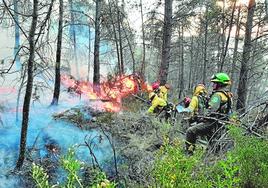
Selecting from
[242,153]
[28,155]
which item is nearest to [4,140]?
[28,155]

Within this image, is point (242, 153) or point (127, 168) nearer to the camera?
point (242, 153)

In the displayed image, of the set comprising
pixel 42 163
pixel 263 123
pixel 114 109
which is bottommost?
pixel 42 163

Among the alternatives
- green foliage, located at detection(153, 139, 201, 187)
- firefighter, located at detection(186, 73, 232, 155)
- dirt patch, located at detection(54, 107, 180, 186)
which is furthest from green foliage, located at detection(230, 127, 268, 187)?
firefighter, located at detection(186, 73, 232, 155)

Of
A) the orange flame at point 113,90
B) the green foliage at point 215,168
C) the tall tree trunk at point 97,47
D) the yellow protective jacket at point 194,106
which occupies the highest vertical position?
the tall tree trunk at point 97,47

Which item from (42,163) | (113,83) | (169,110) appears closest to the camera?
(42,163)

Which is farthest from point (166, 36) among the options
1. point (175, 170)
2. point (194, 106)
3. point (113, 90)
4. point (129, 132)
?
point (175, 170)

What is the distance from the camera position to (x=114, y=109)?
12.6 m

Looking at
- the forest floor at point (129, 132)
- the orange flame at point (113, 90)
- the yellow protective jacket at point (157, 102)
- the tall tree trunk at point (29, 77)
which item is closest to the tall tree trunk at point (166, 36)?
the orange flame at point (113, 90)

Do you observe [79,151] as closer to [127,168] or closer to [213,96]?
[127,168]

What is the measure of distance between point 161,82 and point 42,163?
722 cm

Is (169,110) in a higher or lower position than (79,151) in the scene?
higher

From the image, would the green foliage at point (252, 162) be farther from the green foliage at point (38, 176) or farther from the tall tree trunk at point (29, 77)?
the tall tree trunk at point (29, 77)

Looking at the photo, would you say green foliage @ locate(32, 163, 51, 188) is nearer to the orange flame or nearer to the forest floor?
the forest floor

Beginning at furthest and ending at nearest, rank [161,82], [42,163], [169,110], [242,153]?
[161,82] → [169,110] → [42,163] → [242,153]
